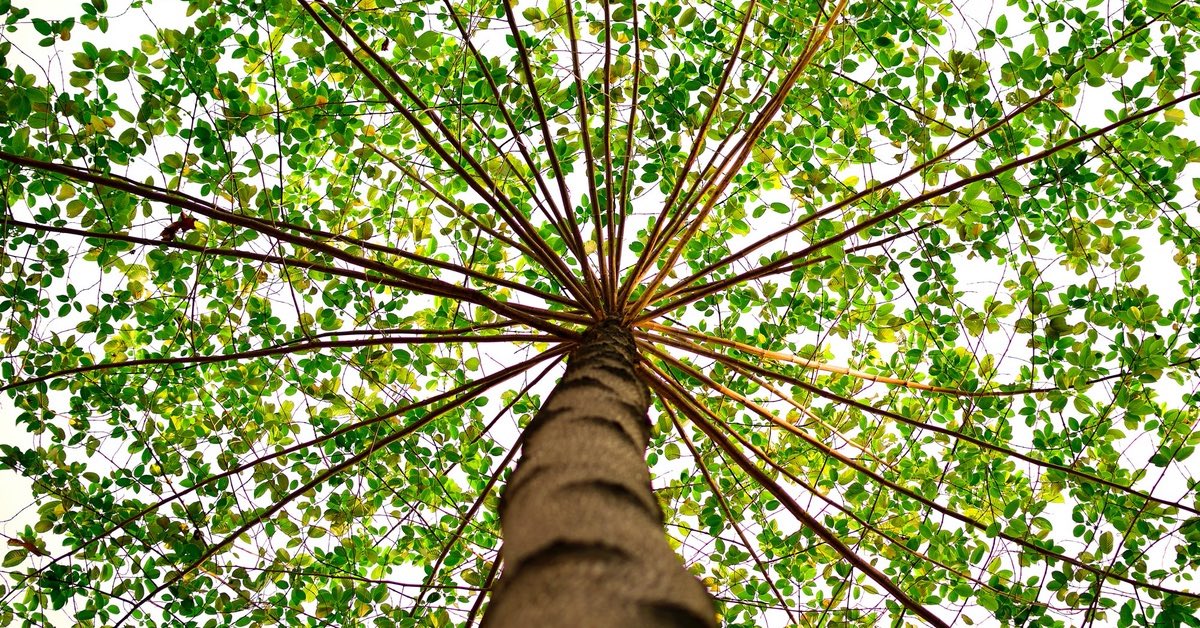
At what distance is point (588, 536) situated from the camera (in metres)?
1.25

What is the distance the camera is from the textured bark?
108cm

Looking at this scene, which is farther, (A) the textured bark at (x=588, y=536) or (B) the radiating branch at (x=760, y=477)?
(B) the radiating branch at (x=760, y=477)

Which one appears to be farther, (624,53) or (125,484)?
(624,53)

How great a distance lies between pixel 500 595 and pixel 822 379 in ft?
11.2

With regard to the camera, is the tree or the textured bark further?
the tree

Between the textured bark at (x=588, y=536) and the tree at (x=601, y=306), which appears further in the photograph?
the tree at (x=601, y=306)

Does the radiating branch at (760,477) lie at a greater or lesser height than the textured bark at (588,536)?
greater

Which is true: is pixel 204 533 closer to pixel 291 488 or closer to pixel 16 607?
pixel 291 488

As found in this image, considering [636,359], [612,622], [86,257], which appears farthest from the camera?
[86,257]

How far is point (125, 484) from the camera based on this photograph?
381 cm

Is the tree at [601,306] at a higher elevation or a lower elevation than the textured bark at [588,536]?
higher

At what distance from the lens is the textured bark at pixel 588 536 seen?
1076 millimetres

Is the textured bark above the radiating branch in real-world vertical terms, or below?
below

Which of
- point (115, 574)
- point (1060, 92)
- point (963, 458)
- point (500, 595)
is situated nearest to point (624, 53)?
point (1060, 92)
